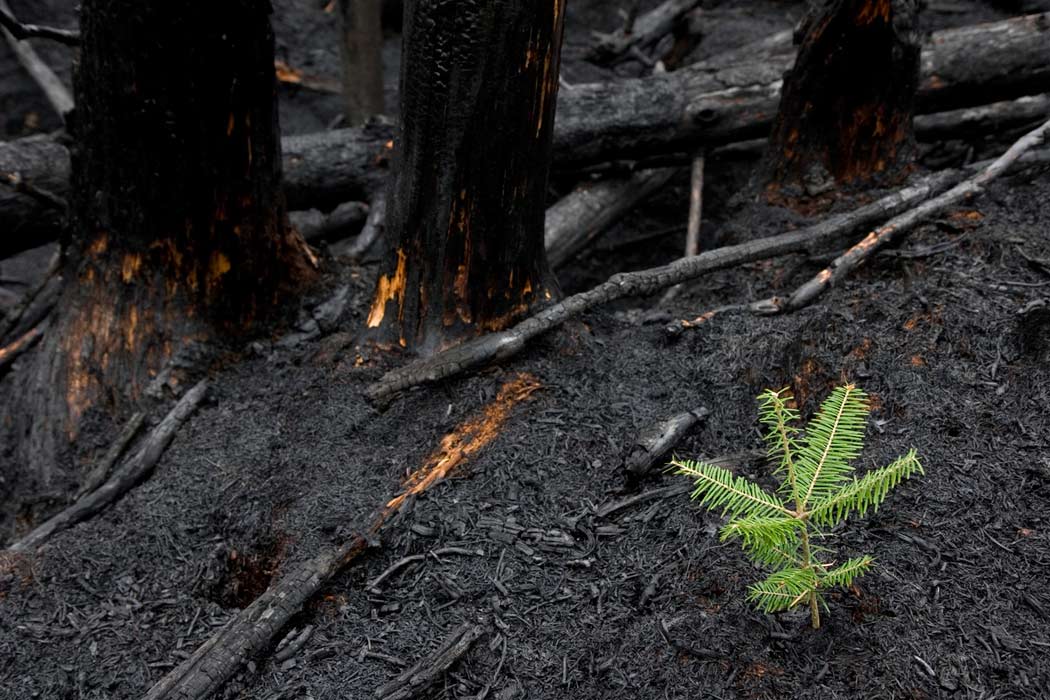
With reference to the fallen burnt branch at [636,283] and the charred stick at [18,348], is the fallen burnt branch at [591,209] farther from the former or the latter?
the charred stick at [18,348]

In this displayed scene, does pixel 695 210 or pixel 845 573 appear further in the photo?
pixel 695 210

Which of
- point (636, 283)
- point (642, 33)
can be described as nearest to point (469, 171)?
point (636, 283)

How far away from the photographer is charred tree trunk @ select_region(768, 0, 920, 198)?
398 cm

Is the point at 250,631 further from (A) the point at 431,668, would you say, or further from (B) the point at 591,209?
(B) the point at 591,209

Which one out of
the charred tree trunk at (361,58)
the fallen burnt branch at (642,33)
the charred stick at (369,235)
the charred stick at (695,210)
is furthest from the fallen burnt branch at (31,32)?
the fallen burnt branch at (642,33)

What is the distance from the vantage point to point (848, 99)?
413 cm

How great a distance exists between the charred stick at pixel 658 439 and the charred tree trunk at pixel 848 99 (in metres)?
1.90

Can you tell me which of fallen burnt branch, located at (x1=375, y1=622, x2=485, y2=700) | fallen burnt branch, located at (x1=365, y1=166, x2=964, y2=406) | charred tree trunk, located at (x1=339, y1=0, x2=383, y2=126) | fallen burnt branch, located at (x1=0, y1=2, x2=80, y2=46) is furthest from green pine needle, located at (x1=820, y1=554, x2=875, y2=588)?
charred tree trunk, located at (x1=339, y1=0, x2=383, y2=126)

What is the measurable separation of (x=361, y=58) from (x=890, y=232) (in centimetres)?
403

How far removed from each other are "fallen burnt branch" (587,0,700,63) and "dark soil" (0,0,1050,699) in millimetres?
3974

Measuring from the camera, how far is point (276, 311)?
A: 384 cm

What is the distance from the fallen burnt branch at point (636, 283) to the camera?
3041mm

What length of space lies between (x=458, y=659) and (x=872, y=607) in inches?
41.8

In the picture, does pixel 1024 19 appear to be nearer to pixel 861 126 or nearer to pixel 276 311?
pixel 861 126
